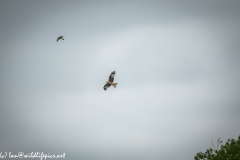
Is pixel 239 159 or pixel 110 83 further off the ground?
pixel 110 83

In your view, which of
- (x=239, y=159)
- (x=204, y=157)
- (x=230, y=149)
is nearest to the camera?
(x=239, y=159)

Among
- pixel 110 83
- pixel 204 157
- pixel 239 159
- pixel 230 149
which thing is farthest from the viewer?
pixel 110 83

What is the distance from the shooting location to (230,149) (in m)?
24.4

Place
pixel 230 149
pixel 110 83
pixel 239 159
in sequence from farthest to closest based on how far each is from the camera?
1. pixel 110 83
2. pixel 230 149
3. pixel 239 159

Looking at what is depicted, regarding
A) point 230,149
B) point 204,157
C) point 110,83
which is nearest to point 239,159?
point 230,149

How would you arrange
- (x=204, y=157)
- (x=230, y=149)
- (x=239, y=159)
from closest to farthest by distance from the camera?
(x=239, y=159) → (x=230, y=149) → (x=204, y=157)

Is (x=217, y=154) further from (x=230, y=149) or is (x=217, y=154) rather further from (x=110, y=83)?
(x=110, y=83)

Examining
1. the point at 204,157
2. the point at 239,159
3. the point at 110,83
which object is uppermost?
the point at 110,83

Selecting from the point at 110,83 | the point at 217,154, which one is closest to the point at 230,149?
the point at 217,154

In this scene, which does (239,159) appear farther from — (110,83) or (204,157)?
(110,83)

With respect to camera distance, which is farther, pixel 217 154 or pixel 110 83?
pixel 110 83

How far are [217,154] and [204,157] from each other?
1.78m

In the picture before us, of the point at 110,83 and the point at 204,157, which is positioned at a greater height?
the point at 110,83

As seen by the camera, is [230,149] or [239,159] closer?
[239,159]
